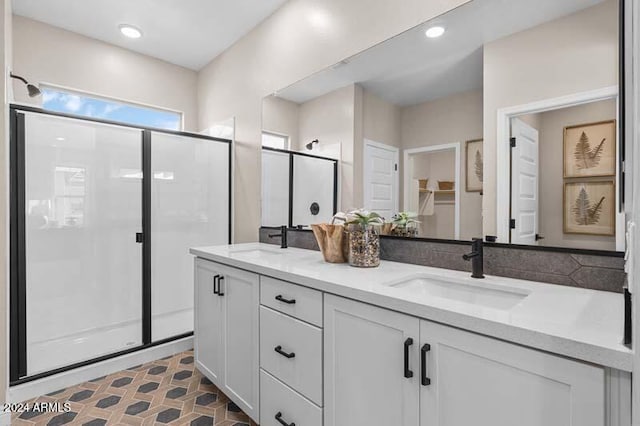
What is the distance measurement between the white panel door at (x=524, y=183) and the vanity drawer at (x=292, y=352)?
2.97 ft

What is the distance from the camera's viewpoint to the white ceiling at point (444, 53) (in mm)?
1296

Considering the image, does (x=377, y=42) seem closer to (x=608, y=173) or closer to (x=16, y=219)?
(x=608, y=173)

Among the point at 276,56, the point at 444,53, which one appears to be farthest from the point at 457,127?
the point at 276,56

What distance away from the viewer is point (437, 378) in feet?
3.05

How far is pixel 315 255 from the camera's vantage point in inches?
78.7

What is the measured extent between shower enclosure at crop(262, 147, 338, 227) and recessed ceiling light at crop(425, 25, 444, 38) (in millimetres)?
829

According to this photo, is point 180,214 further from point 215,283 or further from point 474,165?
point 474,165

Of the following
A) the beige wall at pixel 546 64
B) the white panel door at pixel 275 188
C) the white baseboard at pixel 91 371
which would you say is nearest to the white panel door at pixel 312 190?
the white panel door at pixel 275 188

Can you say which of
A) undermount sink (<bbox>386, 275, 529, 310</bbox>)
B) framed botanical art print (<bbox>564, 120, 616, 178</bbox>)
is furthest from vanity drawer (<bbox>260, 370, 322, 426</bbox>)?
framed botanical art print (<bbox>564, 120, 616, 178</bbox>)

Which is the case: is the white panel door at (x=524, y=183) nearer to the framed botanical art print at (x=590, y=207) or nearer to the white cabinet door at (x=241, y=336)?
the framed botanical art print at (x=590, y=207)

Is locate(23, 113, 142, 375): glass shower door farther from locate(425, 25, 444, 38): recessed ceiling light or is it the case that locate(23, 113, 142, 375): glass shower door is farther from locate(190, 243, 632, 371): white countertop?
locate(425, 25, 444, 38): recessed ceiling light

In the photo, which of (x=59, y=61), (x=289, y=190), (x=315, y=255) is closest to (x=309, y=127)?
(x=289, y=190)

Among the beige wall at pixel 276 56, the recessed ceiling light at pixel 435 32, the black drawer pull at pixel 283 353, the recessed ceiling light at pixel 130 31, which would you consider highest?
the recessed ceiling light at pixel 130 31

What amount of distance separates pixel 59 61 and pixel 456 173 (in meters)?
3.32
